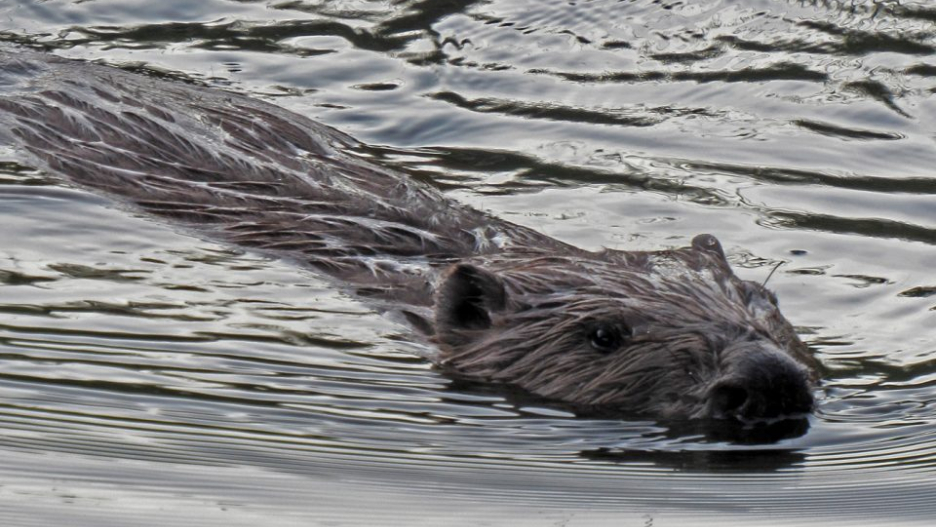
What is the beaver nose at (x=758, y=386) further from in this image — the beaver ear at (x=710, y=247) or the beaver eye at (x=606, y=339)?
the beaver ear at (x=710, y=247)

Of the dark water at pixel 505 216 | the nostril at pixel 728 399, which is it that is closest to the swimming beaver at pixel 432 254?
the nostril at pixel 728 399

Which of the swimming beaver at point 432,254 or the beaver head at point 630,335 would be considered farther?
the swimming beaver at point 432,254

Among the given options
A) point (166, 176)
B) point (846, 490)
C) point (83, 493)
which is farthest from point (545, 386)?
point (166, 176)

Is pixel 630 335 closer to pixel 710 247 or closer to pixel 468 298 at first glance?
pixel 468 298

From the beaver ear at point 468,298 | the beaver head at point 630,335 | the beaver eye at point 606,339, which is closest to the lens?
the beaver head at point 630,335

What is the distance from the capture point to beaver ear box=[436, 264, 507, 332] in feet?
20.7

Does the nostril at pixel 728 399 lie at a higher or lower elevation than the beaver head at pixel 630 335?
lower

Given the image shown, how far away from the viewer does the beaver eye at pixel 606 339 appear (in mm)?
5965

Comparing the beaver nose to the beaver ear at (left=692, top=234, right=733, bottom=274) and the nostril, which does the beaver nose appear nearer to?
the nostril

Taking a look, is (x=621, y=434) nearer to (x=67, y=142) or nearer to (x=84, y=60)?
(x=67, y=142)

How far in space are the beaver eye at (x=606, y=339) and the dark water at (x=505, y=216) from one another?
0.33 meters

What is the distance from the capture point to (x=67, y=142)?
8.27 metres

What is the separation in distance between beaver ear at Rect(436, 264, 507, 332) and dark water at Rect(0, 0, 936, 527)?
0.21 metres

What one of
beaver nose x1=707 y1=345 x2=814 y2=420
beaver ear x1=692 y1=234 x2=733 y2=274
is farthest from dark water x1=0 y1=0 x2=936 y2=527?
beaver ear x1=692 y1=234 x2=733 y2=274
